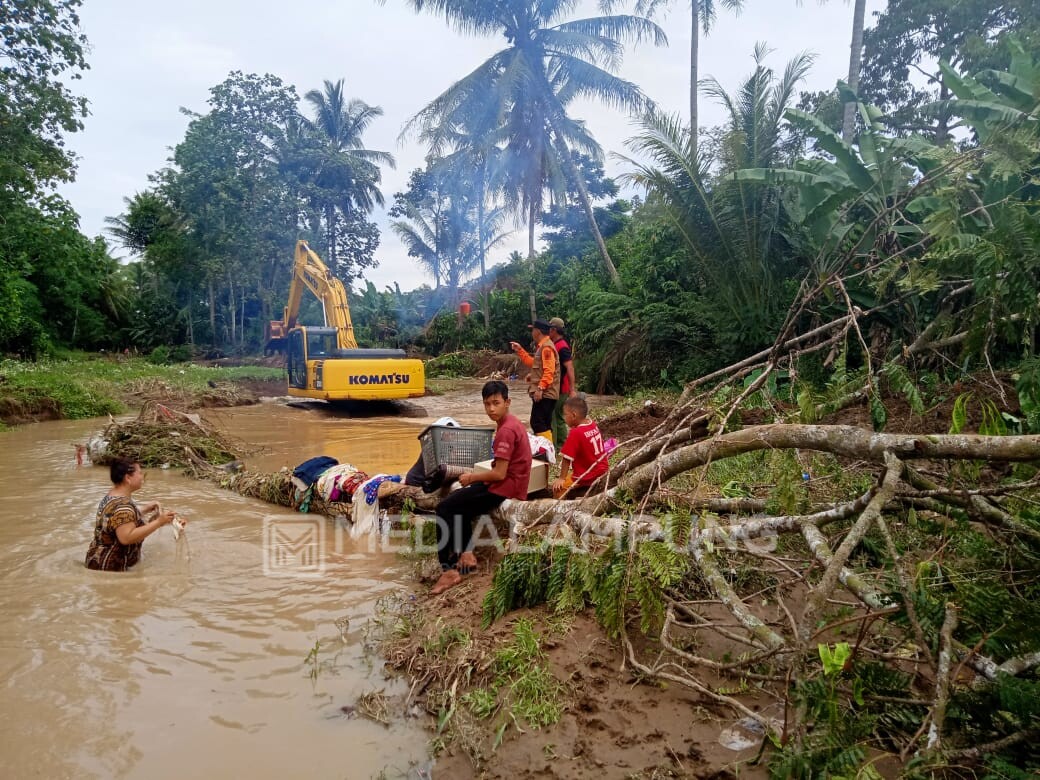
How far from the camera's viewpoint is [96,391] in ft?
49.0

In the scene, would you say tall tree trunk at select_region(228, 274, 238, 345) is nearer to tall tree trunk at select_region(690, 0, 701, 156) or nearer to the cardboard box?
tall tree trunk at select_region(690, 0, 701, 156)

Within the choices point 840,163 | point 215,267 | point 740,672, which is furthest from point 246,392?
point 740,672

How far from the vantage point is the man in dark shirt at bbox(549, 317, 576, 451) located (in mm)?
7512

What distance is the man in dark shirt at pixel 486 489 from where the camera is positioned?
441cm

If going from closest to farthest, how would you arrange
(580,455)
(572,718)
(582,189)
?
(572,718) < (580,455) < (582,189)

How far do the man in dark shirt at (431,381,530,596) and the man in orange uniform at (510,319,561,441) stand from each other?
282 centimetres

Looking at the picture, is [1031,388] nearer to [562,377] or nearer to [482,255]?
[562,377]

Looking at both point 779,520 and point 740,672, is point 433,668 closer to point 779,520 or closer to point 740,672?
point 740,672

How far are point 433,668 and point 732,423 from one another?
2.05 m

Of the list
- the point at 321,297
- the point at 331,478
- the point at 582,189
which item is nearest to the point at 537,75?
the point at 582,189

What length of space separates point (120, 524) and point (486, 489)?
2.62m

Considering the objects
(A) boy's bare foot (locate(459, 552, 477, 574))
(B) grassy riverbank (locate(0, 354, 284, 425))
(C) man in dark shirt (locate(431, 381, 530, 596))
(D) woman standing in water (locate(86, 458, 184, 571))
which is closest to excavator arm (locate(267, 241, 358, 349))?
(B) grassy riverbank (locate(0, 354, 284, 425))

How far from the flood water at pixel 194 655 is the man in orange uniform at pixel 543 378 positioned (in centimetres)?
266

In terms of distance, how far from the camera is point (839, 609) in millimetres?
3168
